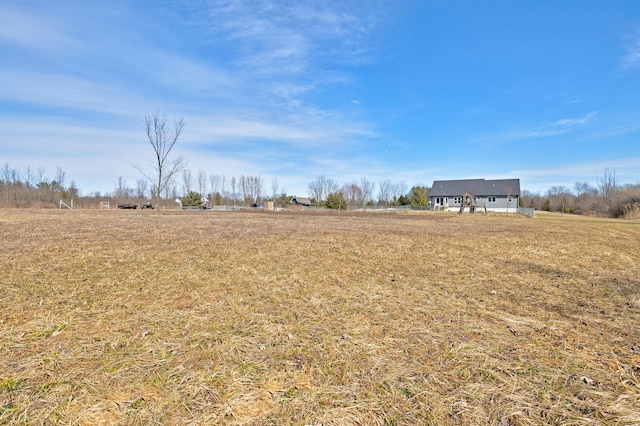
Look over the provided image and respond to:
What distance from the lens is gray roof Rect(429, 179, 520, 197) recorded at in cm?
5241

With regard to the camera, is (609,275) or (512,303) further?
(609,275)

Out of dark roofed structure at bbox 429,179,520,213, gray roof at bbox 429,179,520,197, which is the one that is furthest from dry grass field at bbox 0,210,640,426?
gray roof at bbox 429,179,520,197

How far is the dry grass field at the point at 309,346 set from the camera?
6.08ft

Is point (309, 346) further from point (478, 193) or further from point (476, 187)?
point (476, 187)

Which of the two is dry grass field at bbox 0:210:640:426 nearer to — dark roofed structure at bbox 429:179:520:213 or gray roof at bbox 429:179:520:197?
dark roofed structure at bbox 429:179:520:213

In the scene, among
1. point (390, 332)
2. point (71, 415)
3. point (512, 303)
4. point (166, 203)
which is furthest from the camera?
point (166, 203)

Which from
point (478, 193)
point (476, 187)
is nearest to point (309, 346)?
point (478, 193)

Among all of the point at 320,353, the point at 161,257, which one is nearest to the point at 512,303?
the point at 320,353

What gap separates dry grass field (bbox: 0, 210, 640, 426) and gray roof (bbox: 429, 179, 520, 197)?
5518 cm

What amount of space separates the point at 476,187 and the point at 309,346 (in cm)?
6134

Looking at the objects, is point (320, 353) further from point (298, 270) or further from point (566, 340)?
point (298, 270)

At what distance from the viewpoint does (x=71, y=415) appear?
173 cm

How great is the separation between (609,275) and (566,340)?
4362 millimetres

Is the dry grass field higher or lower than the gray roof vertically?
lower
